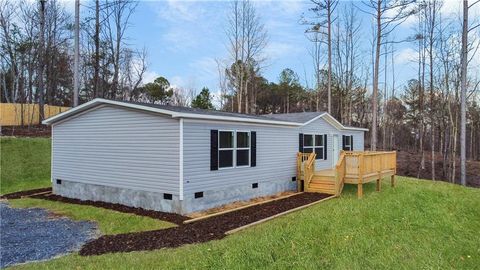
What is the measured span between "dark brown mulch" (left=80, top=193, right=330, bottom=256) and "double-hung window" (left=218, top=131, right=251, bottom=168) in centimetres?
158

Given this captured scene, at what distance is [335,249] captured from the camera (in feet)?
16.1

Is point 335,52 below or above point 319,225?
above

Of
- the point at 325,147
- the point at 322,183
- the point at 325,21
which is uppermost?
the point at 325,21

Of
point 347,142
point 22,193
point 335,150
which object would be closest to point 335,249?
point 22,193

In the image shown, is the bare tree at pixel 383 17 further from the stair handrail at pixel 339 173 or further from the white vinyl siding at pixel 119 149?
the white vinyl siding at pixel 119 149

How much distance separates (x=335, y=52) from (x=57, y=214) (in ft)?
81.3

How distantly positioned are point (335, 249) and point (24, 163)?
1531 cm

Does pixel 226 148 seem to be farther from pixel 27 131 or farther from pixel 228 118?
pixel 27 131

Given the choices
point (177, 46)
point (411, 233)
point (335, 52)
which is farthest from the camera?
point (335, 52)

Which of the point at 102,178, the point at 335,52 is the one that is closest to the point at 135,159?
the point at 102,178

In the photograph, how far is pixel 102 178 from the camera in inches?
410

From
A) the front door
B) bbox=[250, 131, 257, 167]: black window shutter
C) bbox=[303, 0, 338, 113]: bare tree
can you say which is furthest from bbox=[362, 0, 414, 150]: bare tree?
bbox=[250, 131, 257, 167]: black window shutter

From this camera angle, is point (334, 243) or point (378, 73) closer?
point (334, 243)

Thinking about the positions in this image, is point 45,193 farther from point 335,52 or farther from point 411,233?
point 335,52
